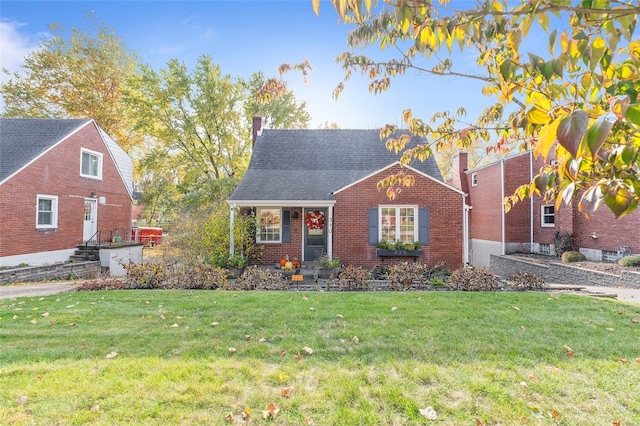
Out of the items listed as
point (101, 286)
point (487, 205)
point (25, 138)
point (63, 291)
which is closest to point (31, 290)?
point (63, 291)

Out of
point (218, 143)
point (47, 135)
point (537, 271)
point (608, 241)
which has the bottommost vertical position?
point (537, 271)

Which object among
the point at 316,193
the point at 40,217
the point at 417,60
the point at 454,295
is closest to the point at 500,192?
the point at 316,193

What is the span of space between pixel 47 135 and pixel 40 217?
3.93 metres

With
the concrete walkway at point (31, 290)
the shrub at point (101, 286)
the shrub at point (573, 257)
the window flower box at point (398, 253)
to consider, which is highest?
the window flower box at point (398, 253)

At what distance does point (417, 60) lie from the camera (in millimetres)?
3787

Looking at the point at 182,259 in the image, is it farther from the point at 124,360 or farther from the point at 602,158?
the point at 602,158

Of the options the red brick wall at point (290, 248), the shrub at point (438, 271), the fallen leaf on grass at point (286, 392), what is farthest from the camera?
the red brick wall at point (290, 248)

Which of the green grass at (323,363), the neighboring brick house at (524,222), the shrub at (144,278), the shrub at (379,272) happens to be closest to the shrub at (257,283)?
the shrub at (144,278)

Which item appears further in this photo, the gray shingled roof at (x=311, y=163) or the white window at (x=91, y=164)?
the white window at (x=91, y=164)

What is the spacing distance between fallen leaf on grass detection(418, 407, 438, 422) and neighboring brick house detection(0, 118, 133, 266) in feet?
50.6

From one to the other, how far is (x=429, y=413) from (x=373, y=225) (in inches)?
361

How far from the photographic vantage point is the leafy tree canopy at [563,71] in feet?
3.46

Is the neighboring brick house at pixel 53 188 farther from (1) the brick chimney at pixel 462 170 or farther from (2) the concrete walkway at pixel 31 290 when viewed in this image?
(1) the brick chimney at pixel 462 170

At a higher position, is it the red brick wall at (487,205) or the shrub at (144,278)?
the red brick wall at (487,205)
